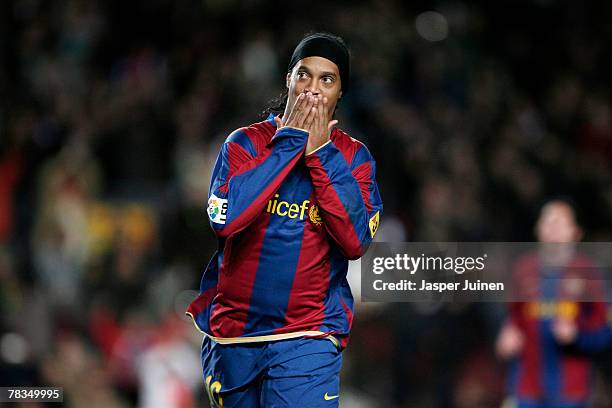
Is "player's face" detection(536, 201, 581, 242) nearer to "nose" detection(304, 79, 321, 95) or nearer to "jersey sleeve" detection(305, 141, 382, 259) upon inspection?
"jersey sleeve" detection(305, 141, 382, 259)

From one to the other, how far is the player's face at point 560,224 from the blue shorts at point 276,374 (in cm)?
303

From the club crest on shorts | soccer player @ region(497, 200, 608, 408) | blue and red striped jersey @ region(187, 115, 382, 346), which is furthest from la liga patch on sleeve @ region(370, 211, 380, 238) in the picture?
soccer player @ region(497, 200, 608, 408)

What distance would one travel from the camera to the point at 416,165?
30.1 ft

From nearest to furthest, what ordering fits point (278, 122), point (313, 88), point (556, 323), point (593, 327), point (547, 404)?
point (313, 88), point (278, 122), point (593, 327), point (556, 323), point (547, 404)

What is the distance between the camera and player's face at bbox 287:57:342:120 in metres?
3.97

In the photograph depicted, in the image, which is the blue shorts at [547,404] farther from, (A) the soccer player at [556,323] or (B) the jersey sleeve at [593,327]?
(B) the jersey sleeve at [593,327]

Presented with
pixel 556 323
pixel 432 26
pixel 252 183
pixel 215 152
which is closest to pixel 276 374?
pixel 252 183

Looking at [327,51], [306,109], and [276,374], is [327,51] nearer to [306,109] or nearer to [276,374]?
[306,109]

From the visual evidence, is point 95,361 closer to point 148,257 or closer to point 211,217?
point 148,257

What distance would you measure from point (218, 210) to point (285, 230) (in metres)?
0.26

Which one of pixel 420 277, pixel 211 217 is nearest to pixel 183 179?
pixel 420 277

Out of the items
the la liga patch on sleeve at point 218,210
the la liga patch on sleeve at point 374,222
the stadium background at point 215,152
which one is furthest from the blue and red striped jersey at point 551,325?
the la liga patch on sleeve at point 218,210

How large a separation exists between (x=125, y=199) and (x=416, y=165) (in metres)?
2.48

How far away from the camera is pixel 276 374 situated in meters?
3.90
